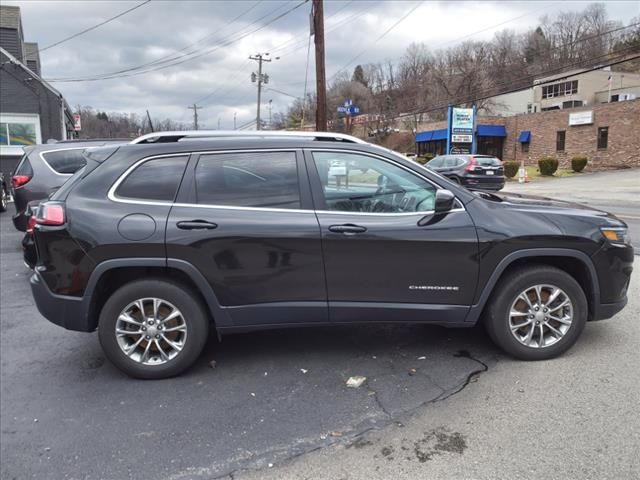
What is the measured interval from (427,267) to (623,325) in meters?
2.31

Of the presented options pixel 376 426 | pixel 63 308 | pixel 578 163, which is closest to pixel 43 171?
pixel 63 308

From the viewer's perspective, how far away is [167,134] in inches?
158

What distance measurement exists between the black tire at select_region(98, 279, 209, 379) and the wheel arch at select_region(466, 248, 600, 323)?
2.06m

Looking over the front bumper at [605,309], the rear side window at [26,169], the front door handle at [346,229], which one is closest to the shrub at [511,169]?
the rear side window at [26,169]

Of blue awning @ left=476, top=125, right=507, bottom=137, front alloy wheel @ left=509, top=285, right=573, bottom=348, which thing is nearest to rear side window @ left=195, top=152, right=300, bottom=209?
front alloy wheel @ left=509, top=285, right=573, bottom=348

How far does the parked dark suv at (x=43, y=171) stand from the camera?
798 centimetres

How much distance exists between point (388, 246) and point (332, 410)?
1213mm

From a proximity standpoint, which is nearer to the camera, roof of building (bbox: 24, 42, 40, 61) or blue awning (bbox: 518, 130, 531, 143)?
roof of building (bbox: 24, 42, 40, 61)

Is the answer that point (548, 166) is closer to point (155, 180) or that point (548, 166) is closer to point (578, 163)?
point (578, 163)

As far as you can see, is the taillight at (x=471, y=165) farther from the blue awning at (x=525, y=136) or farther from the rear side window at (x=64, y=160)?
the blue awning at (x=525, y=136)

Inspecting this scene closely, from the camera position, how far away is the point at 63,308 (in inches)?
147

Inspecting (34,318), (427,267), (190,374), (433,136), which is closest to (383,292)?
(427,267)

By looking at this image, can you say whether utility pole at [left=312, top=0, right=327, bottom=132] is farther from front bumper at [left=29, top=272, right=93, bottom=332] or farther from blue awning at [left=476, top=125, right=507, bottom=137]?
blue awning at [left=476, top=125, right=507, bottom=137]

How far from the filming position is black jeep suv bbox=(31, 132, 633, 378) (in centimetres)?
365
